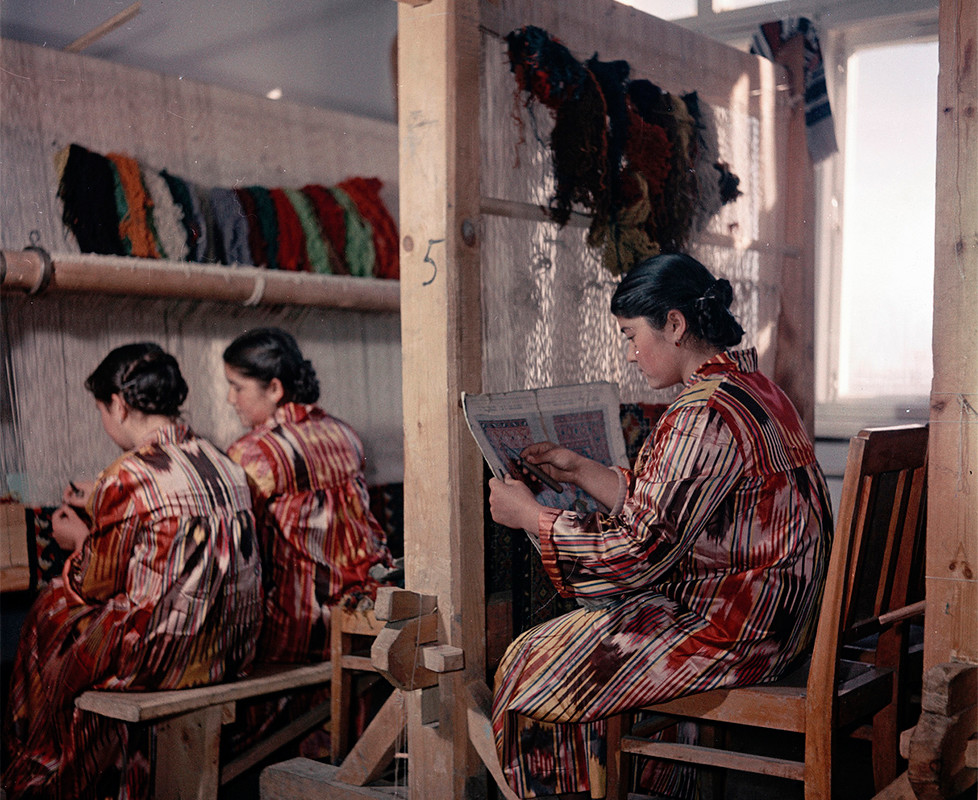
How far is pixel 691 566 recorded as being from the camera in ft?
5.94

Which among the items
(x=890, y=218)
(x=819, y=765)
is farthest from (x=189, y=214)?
(x=819, y=765)

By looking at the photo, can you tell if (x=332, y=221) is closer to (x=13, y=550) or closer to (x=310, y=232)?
(x=310, y=232)

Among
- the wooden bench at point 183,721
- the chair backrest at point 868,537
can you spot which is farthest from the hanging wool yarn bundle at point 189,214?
the chair backrest at point 868,537

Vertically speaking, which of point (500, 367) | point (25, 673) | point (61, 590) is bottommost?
point (25, 673)

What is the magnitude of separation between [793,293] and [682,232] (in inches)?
13.1

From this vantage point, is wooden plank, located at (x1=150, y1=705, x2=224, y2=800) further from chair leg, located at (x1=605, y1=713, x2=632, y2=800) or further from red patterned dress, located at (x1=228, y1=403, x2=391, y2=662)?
chair leg, located at (x1=605, y1=713, x2=632, y2=800)

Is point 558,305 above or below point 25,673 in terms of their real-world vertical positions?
above

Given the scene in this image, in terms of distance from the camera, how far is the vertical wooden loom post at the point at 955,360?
5.48 ft

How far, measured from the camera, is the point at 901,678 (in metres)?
2.04

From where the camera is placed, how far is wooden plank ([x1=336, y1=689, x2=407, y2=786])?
87.9 inches

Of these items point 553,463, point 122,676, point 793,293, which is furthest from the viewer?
point 793,293

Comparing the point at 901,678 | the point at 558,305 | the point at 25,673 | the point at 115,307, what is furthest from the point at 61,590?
the point at 901,678

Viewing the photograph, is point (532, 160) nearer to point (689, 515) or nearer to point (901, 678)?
point (689, 515)

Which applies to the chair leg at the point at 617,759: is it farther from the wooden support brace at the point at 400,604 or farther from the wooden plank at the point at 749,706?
the wooden support brace at the point at 400,604
